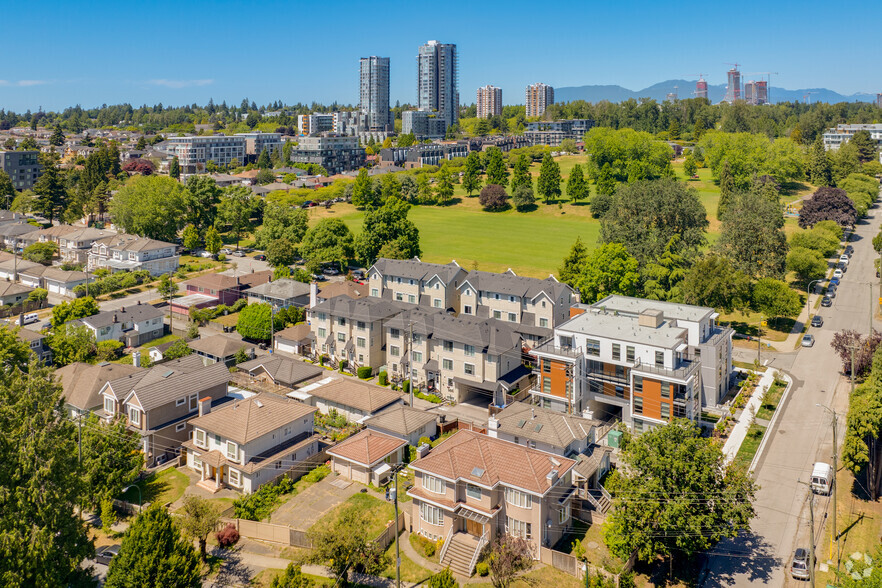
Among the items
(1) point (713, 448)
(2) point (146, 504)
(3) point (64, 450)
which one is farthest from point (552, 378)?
(3) point (64, 450)

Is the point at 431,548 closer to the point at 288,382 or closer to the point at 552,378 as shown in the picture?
the point at 552,378

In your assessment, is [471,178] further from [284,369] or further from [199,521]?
[199,521]

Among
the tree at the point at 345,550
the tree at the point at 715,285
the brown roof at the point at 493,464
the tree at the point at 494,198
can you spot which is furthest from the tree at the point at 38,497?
the tree at the point at 494,198

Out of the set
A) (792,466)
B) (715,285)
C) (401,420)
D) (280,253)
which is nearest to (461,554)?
(401,420)

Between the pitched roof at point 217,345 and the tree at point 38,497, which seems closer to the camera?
the tree at point 38,497

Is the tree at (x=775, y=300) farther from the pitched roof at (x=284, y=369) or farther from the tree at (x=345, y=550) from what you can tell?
the tree at (x=345, y=550)

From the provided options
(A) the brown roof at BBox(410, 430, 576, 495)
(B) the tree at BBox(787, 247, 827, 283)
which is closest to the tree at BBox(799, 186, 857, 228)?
(B) the tree at BBox(787, 247, 827, 283)
